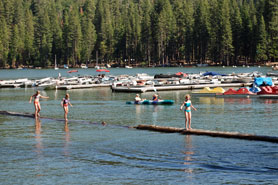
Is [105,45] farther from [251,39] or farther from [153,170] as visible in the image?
[153,170]

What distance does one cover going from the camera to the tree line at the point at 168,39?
15648 centimetres

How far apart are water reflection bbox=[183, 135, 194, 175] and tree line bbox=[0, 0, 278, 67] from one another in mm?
127111

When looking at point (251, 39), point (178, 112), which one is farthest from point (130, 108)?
point (251, 39)

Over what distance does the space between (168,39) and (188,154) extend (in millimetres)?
156504

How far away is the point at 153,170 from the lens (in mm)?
21109

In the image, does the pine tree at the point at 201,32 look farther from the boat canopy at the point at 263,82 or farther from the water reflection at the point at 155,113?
the water reflection at the point at 155,113

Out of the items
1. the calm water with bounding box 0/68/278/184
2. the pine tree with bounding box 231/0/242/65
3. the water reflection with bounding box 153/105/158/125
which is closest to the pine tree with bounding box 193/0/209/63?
the pine tree with bounding box 231/0/242/65

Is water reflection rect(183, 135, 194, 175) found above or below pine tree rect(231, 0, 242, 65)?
below

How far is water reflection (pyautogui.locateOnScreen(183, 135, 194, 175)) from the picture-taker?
21.1 metres

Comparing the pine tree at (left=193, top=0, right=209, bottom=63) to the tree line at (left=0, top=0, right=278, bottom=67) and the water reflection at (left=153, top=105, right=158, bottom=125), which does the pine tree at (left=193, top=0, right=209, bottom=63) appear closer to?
the tree line at (left=0, top=0, right=278, bottom=67)

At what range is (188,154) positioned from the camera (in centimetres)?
2391

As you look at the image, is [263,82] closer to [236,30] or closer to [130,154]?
[130,154]

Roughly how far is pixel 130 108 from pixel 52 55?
153618mm

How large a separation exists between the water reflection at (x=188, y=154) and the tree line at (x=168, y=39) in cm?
12711
